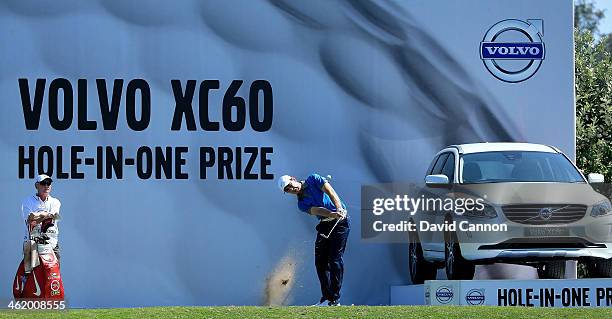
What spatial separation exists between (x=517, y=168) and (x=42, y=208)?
6402mm

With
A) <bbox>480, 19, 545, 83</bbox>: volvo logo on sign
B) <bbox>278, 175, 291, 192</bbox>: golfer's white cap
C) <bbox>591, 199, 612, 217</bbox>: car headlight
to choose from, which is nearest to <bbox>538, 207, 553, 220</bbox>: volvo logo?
<bbox>591, 199, 612, 217</bbox>: car headlight

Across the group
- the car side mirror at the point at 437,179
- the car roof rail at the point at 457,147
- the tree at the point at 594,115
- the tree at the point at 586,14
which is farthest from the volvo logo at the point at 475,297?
the tree at the point at 586,14

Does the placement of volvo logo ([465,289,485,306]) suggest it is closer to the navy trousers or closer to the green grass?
the green grass

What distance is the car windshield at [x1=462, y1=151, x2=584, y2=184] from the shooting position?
59.2ft

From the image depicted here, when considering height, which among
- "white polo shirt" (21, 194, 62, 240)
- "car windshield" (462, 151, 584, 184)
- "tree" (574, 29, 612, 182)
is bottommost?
"white polo shirt" (21, 194, 62, 240)

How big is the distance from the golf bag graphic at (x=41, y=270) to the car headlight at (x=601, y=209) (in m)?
7.02

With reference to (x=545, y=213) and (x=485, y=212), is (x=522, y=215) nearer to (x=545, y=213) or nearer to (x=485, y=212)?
(x=545, y=213)

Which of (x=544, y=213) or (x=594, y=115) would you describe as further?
(x=594, y=115)

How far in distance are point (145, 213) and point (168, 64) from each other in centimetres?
212

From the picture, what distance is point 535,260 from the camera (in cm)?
1734

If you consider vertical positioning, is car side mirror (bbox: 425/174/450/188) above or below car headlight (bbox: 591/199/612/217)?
above

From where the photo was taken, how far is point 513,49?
19250 millimetres

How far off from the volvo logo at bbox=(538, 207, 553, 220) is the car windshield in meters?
0.59

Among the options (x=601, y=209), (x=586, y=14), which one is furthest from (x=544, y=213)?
(x=586, y=14)
